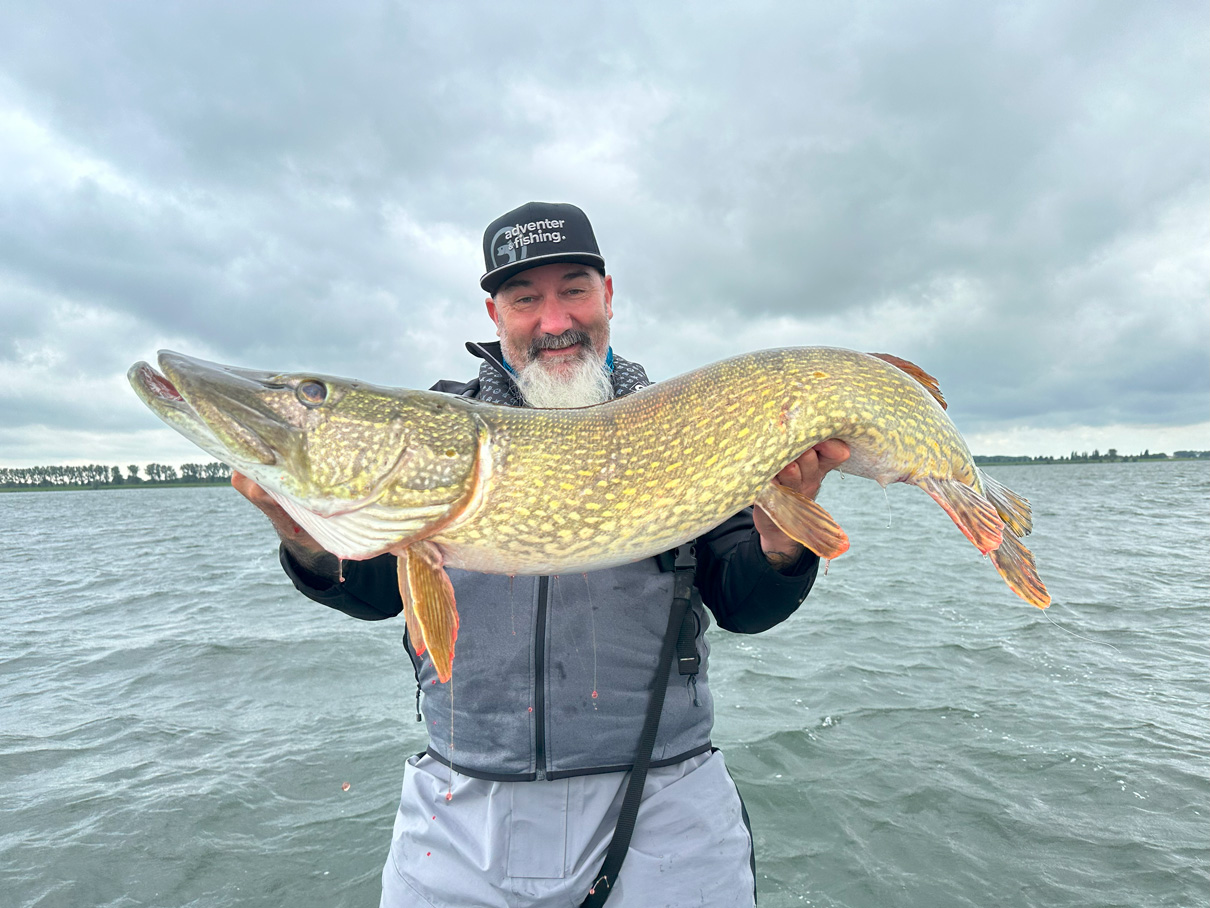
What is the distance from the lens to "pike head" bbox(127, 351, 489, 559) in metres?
1.62

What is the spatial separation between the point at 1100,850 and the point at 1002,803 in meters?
0.47

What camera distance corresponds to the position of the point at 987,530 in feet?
6.45

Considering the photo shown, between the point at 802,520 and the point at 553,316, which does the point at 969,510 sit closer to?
the point at 802,520

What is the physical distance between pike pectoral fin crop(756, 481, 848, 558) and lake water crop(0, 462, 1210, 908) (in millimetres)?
2235

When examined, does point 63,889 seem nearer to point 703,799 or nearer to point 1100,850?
point 703,799

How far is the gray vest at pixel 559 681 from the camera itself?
1.88m

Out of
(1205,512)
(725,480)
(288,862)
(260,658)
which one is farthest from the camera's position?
(1205,512)

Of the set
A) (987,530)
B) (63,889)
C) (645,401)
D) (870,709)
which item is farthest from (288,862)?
(870,709)

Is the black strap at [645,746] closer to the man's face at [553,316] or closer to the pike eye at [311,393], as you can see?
the man's face at [553,316]

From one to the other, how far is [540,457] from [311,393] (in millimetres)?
633

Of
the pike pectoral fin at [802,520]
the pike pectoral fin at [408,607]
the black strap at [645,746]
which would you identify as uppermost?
the pike pectoral fin at [802,520]

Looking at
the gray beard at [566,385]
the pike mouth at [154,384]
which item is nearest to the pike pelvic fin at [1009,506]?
the gray beard at [566,385]

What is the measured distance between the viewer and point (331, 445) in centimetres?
169

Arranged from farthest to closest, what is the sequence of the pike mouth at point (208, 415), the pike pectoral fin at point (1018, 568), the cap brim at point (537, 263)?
the cap brim at point (537, 263) < the pike pectoral fin at point (1018, 568) < the pike mouth at point (208, 415)
